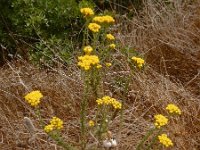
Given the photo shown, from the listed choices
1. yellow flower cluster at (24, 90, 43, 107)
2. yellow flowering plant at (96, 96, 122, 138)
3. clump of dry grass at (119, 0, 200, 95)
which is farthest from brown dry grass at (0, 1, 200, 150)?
yellow flower cluster at (24, 90, 43, 107)

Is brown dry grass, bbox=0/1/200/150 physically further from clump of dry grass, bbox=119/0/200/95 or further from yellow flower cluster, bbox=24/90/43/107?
yellow flower cluster, bbox=24/90/43/107

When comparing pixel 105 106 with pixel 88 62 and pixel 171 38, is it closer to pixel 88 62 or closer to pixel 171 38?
pixel 88 62

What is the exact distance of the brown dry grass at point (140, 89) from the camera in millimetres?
2344

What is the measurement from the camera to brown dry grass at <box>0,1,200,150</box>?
2344 millimetres

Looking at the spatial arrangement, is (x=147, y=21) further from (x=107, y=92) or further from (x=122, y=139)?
(x=122, y=139)

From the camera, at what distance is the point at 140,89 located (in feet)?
8.70

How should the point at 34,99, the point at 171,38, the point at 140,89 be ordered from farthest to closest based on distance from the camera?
the point at 171,38 < the point at 140,89 < the point at 34,99

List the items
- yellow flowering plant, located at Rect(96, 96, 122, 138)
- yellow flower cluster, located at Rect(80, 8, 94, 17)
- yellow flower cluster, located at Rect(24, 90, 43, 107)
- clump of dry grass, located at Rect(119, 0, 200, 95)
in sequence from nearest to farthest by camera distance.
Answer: yellow flower cluster, located at Rect(24, 90, 43, 107) → yellow flowering plant, located at Rect(96, 96, 122, 138) → yellow flower cluster, located at Rect(80, 8, 94, 17) → clump of dry grass, located at Rect(119, 0, 200, 95)

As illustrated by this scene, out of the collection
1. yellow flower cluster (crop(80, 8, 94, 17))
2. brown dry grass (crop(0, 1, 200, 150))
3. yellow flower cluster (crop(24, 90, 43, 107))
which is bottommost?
brown dry grass (crop(0, 1, 200, 150))

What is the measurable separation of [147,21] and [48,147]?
1.53m

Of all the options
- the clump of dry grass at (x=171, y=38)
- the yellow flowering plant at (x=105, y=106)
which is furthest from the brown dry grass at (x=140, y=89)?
the yellow flowering plant at (x=105, y=106)

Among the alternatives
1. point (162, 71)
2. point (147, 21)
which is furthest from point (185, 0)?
point (162, 71)

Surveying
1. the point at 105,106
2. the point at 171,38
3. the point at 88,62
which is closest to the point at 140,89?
the point at 171,38

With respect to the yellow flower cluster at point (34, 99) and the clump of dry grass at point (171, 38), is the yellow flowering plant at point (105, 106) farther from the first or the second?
the clump of dry grass at point (171, 38)
